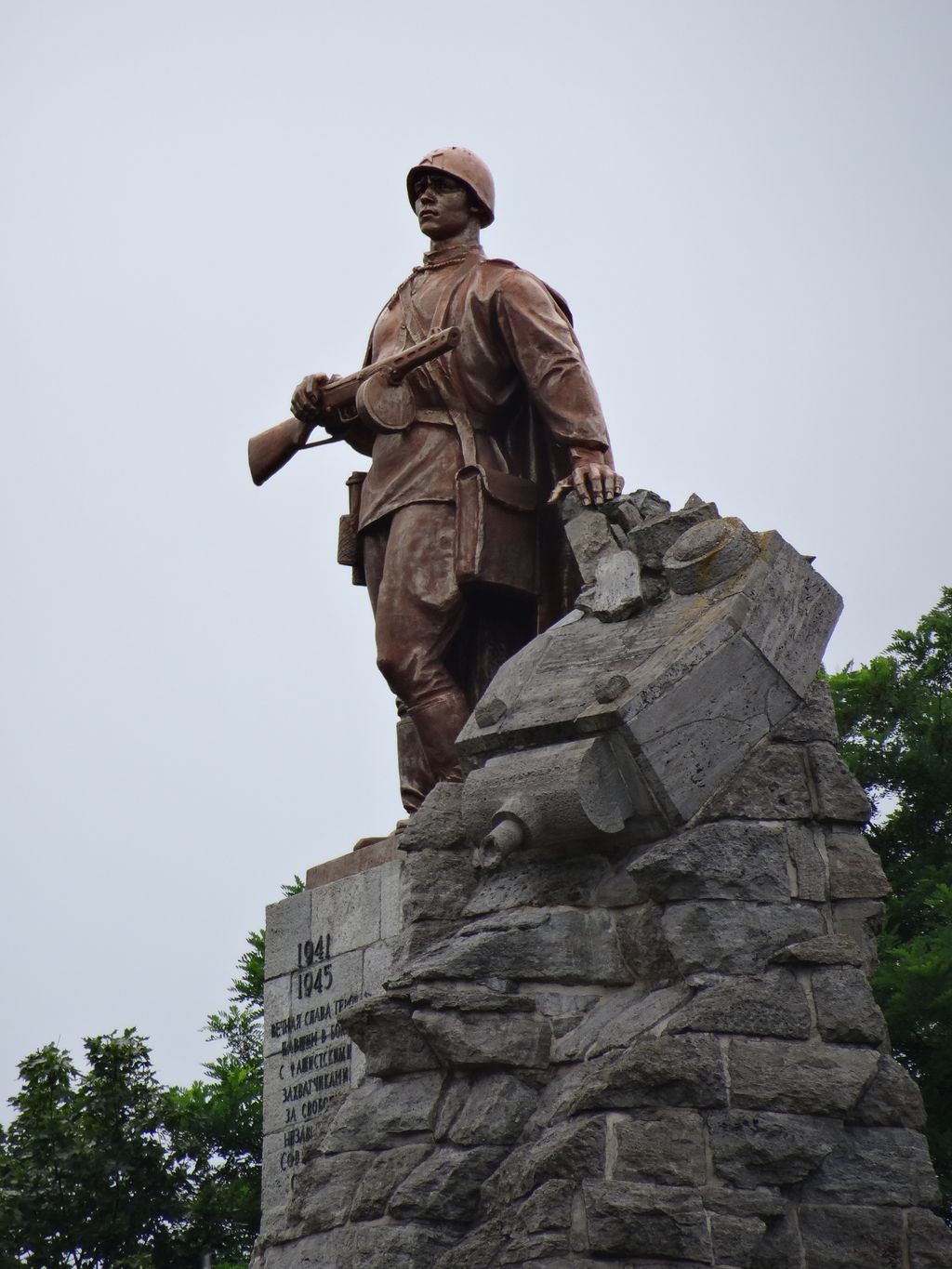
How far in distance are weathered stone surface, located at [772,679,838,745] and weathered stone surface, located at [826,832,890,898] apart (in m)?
0.36

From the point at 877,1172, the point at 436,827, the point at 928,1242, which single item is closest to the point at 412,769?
the point at 436,827

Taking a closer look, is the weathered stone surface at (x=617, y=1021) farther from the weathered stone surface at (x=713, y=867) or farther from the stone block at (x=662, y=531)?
the stone block at (x=662, y=531)

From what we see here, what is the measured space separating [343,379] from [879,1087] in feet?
12.9

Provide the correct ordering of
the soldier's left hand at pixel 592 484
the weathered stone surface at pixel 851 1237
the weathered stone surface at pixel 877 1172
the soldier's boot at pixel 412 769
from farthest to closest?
the soldier's boot at pixel 412 769
the soldier's left hand at pixel 592 484
the weathered stone surface at pixel 877 1172
the weathered stone surface at pixel 851 1237

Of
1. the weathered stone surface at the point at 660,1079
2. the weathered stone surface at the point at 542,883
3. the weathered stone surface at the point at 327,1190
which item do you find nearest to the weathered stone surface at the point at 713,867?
the weathered stone surface at the point at 542,883

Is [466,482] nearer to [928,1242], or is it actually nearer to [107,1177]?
[928,1242]

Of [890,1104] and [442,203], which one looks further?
[442,203]

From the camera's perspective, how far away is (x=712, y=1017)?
20.0ft

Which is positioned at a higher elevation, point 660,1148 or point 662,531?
point 662,531

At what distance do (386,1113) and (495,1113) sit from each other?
47 cm

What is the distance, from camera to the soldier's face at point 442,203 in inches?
343

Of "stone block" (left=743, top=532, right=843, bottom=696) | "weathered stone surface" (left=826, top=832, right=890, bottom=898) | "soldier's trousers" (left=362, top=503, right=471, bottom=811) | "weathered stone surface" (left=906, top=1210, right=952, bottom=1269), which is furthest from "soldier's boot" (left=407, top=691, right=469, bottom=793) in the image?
"weathered stone surface" (left=906, top=1210, right=952, bottom=1269)

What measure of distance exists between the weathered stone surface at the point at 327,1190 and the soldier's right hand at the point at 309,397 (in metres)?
3.42

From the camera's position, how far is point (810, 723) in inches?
271
